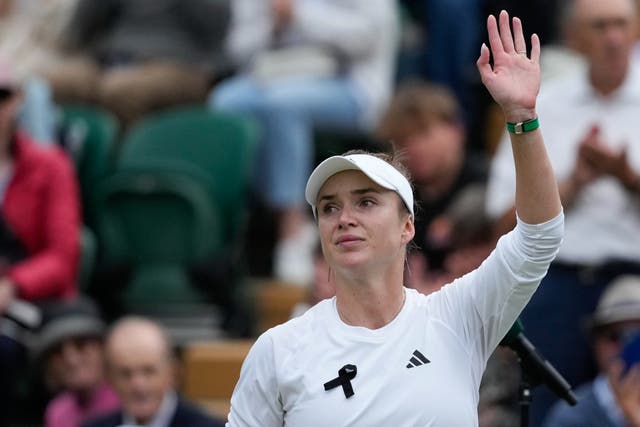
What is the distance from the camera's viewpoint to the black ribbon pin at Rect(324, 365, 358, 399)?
155 inches

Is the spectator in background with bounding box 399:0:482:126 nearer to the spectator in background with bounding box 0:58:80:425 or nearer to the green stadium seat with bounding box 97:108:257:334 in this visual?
the green stadium seat with bounding box 97:108:257:334

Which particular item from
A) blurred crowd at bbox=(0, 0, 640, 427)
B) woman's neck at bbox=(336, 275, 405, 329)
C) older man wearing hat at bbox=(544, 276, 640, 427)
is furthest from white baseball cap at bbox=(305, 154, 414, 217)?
blurred crowd at bbox=(0, 0, 640, 427)

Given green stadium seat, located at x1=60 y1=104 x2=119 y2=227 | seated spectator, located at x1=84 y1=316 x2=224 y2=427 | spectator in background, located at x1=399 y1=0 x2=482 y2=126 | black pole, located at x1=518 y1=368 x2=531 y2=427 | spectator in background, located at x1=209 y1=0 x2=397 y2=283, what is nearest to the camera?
black pole, located at x1=518 y1=368 x2=531 y2=427

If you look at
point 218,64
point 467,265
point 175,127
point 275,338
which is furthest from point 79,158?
point 275,338

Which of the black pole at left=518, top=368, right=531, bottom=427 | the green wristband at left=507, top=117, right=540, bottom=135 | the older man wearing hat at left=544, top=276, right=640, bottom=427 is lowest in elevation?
the older man wearing hat at left=544, top=276, right=640, bottom=427

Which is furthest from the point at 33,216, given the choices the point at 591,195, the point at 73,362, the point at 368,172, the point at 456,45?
the point at 368,172

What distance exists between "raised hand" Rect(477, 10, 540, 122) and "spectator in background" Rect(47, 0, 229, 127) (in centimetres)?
569

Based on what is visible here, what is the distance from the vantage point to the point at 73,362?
24.2 ft

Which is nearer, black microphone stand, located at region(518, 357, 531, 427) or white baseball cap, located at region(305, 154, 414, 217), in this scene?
white baseball cap, located at region(305, 154, 414, 217)

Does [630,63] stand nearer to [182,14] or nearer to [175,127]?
[175,127]

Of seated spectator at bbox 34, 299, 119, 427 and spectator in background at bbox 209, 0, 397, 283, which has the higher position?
spectator in background at bbox 209, 0, 397, 283

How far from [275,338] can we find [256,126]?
4.78 meters

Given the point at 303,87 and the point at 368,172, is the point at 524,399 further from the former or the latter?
the point at 303,87

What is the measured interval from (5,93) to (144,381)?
5.29 ft
